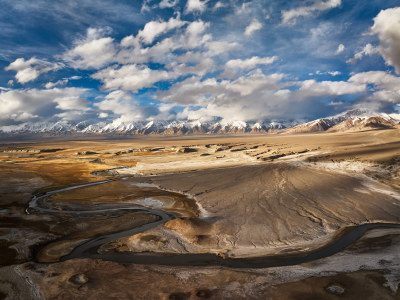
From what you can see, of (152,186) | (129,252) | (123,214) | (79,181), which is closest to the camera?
(129,252)

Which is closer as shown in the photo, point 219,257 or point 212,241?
point 219,257

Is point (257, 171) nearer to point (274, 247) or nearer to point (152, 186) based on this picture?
point (152, 186)

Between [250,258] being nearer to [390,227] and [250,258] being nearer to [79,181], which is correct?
[390,227]

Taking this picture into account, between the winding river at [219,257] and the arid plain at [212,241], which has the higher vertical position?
the arid plain at [212,241]

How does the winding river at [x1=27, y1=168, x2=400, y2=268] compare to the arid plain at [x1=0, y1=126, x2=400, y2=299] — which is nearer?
the arid plain at [x1=0, y1=126, x2=400, y2=299]

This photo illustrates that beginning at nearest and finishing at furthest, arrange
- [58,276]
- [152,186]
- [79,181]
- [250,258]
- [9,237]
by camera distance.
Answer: [58,276], [250,258], [9,237], [152,186], [79,181]

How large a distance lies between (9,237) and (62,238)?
3.50 meters

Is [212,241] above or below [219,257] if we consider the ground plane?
above

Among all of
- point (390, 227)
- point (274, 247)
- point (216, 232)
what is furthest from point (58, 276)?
point (390, 227)

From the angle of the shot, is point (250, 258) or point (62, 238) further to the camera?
point (62, 238)

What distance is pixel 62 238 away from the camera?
Result: 1605 cm

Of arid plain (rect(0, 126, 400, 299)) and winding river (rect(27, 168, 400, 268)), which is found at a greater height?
arid plain (rect(0, 126, 400, 299))

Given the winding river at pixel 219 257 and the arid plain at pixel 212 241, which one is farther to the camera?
the winding river at pixel 219 257

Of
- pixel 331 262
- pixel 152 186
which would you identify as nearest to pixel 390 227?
pixel 331 262
